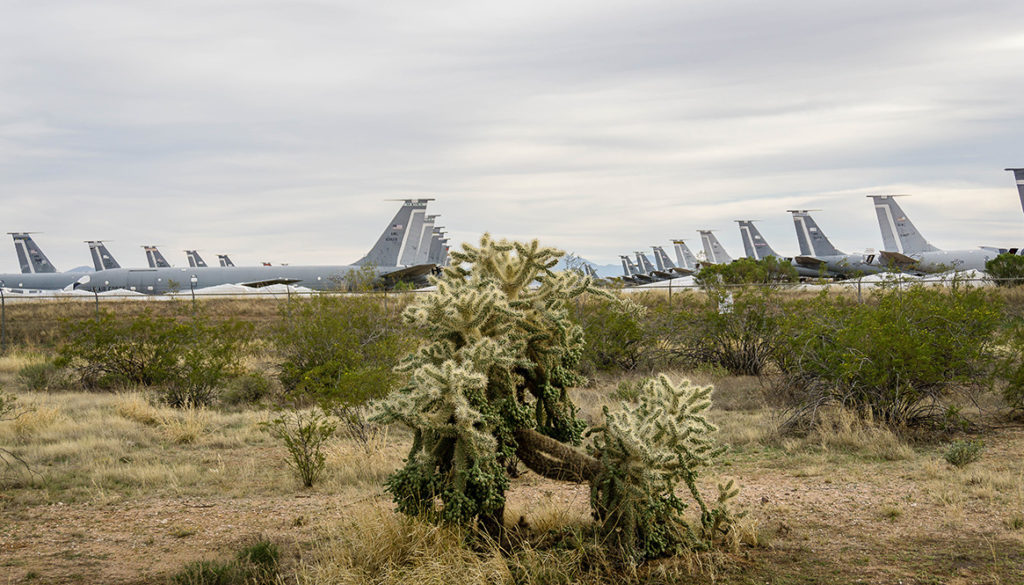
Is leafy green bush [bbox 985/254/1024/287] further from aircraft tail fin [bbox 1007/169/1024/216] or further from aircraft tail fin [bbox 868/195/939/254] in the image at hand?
aircraft tail fin [bbox 868/195/939/254]

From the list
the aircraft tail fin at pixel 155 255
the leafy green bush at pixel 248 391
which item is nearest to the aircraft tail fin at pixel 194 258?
the aircraft tail fin at pixel 155 255

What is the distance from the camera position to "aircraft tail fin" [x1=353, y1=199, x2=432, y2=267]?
5706cm

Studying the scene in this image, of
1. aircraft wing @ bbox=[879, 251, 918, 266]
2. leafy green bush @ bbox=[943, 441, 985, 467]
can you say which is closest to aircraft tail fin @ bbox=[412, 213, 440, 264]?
aircraft wing @ bbox=[879, 251, 918, 266]

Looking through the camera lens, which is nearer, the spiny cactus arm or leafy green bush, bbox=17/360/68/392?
the spiny cactus arm

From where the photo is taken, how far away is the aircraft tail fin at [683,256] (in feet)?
340

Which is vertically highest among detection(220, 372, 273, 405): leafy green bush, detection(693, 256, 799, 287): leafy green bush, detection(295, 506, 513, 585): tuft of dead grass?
detection(693, 256, 799, 287): leafy green bush

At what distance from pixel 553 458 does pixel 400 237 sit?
51.8 metres

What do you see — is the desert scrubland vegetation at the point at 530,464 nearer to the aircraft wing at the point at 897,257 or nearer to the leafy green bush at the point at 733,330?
the leafy green bush at the point at 733,330

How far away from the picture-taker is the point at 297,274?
192 ft

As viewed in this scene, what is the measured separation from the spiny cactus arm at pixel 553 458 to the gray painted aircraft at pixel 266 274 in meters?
48.9

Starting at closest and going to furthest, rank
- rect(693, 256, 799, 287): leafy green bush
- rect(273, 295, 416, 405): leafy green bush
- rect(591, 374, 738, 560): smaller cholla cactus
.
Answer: rect(591, 374, 738, 560): smaller cholla cactus, rect(273, 295, 416, 405): leafy green bush, rect(693, 256, 799, 287): leafy green bush

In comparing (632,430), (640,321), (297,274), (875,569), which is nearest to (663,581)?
(632,430)

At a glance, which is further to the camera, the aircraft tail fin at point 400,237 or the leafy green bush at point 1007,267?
the aircraft tail fin at point 400,237

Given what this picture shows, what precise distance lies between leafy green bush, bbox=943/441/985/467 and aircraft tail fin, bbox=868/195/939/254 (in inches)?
2357
